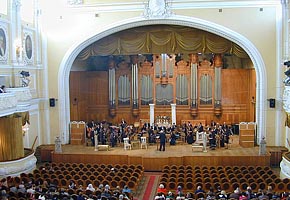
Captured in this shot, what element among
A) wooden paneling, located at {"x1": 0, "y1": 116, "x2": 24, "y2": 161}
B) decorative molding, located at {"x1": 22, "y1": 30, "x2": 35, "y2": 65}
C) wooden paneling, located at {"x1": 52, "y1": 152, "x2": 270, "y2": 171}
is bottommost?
wooden paneling, located at {"x1": 52, "y1": 152, "x2": 270, "y2": 171}

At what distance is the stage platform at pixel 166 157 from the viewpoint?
56.1ft

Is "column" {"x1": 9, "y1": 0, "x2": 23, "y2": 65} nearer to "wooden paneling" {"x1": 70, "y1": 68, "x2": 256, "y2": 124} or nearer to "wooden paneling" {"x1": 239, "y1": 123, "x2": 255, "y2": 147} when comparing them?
"wooden paneling" {"x1": 70, "y1": 68, "x2": 256, "y2": 124}

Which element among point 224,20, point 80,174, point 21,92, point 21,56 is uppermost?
point 224,20

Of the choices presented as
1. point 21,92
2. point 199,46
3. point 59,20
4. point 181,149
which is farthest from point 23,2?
point 181,149

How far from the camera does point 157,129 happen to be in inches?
819

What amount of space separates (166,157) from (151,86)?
7128mm

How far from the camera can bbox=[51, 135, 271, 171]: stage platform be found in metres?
17.1

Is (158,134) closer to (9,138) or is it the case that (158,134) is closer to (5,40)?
(9,138)

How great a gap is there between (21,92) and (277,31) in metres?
12.0

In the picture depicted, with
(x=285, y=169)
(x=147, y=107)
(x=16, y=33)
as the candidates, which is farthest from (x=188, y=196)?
→ (x=147, y=107)

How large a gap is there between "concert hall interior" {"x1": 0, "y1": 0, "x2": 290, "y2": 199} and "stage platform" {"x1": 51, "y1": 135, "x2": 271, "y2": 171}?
0.05 metres

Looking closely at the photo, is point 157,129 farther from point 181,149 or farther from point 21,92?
point 21,92

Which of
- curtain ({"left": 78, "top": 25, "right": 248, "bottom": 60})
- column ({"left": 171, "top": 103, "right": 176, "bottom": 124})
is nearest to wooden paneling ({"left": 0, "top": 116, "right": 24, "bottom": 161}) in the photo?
curtain ({"left": 78, "top": 25, "right": 248, "bottom": 60})

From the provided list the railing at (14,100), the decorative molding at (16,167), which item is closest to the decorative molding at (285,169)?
the decorative molding at (16,167)
